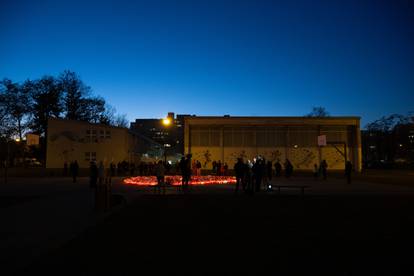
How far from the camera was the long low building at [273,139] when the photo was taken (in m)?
57.7

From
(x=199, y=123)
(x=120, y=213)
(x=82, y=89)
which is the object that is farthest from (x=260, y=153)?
(x=120, y=213)

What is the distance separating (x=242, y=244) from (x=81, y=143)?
152ft

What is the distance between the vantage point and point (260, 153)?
191 ft

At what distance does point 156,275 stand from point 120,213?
23.6ft

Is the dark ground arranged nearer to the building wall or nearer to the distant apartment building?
the building wall

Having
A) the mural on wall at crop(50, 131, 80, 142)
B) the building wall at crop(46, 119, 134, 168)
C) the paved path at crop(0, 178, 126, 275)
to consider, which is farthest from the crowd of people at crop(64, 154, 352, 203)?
the mural on wall at crop(50, 131, 80, 142)

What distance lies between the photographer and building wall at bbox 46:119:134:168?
5050 centimetres

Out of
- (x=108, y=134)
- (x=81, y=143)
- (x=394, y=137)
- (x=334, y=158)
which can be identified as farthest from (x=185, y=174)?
(x=394, y=137)

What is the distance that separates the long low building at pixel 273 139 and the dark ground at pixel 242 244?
44.4 meters

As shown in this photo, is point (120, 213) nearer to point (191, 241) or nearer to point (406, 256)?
point (191, 241)

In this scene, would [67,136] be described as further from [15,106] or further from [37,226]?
[37,226]

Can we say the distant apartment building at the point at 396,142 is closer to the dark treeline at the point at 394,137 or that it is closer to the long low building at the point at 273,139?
the dark treeline at the point at 394,137

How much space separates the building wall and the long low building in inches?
425

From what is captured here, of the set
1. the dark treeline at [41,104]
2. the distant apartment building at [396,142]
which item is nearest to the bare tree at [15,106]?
the dark treeline at [41,104]
